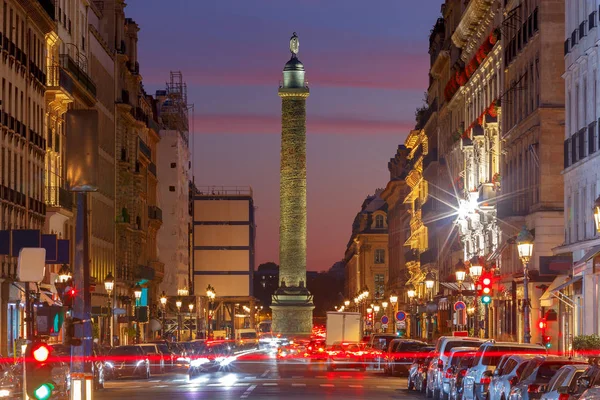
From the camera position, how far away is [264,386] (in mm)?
49656

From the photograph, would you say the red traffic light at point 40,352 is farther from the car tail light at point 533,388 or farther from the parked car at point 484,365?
the parked car at point 484,365

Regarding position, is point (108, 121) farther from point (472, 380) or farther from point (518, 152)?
point (472, 380)

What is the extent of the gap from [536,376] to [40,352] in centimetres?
1064

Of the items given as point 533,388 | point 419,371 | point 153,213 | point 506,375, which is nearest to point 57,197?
point 419,371

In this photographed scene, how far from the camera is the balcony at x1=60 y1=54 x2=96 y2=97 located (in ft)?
258

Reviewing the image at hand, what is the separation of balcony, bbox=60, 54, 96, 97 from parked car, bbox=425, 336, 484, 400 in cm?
3995

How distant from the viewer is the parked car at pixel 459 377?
118 feet

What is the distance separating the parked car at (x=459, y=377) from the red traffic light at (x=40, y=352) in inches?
686

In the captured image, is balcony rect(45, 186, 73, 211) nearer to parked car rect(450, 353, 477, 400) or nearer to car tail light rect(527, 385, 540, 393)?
parked car rect(450, 353, 477, 400)

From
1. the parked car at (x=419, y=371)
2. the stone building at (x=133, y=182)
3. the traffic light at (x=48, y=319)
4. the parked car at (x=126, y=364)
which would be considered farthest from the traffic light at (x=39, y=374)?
the stone building at (x=133, y=182)

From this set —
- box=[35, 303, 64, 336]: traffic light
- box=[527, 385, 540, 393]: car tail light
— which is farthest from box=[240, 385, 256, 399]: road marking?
box=[35, 303, 64, 336]: traffic light

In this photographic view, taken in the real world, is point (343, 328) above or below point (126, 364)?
above

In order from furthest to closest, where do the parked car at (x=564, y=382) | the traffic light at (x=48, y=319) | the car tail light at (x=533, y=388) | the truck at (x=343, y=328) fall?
1. the truck at (x=343, y=328)
2. the car tail light at (x=533, y=388)
3. the parked car at (x=564, y=382)
4. the traffic light at (x=48, y=319)

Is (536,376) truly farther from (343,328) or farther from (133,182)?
(133,182)
